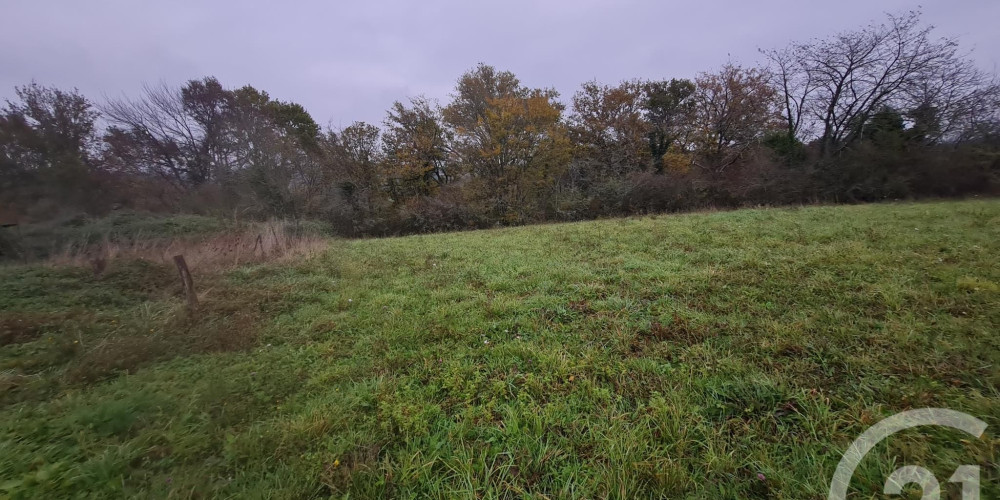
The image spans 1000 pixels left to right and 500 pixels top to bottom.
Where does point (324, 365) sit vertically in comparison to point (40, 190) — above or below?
below

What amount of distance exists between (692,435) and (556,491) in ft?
3.14

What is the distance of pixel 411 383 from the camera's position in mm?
2807

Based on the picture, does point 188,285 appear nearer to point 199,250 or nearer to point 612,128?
point 199,250

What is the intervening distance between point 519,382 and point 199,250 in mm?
9949

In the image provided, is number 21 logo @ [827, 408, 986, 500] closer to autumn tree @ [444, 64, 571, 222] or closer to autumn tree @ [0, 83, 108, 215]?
autumn tree @ [0, 83, 108, 215]

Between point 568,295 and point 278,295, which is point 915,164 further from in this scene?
point 278,295

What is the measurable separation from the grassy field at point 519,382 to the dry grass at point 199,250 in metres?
1.71

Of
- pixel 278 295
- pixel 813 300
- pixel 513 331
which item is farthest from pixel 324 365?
pixel 813 300

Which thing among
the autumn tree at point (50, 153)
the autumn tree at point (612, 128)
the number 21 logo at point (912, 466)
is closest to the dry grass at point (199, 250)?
the autumn tree at point (50, 153)

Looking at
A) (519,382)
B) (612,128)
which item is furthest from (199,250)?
(612,128)

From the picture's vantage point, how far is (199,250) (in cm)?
855

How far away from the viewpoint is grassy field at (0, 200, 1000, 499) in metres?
1.82

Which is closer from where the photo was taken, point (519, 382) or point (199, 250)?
point (519, 382)

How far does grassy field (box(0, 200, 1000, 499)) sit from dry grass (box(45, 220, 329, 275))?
1709 millimetres
